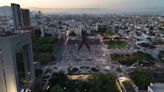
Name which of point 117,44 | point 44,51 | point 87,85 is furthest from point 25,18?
point 87,85

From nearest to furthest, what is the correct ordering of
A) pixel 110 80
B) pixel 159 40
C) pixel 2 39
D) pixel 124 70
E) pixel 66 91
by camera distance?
pixel 2 39
pixel 66 91
pixel 110 80
pixel 124 70
pixel 159 40

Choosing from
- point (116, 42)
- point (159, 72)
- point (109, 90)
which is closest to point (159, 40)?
point (116, 42)

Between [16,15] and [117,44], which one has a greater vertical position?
[16,15]

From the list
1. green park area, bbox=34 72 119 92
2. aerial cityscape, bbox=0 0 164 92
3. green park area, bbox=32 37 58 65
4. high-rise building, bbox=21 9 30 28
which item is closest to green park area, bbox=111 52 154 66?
aerial cityscape, bbox=0 0 164 92

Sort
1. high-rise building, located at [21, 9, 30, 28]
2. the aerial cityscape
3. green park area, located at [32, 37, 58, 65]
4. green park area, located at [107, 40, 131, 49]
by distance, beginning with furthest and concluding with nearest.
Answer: high-rise building, located at [21, 9, 30, 28] → green park area, located at [107, 40, 131, 49] → green park area, located at [32, 37, 58, 65] → the aerial cityscape

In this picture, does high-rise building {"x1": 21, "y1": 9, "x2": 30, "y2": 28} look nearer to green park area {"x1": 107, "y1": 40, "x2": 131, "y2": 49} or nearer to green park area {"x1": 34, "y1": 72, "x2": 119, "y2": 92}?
green park area {"x1": 107, "y1": 40, "x2": 131, "y2": 49}

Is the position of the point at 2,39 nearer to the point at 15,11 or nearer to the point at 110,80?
the point at 110,80

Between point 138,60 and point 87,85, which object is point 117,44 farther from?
point 87,85

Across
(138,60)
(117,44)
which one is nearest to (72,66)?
(138,60)

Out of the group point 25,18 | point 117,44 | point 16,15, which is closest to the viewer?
point 16,15

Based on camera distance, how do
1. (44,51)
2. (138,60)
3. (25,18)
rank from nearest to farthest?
(138,60), (44,51), (25,18)

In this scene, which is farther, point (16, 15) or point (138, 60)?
point (16, 15)
